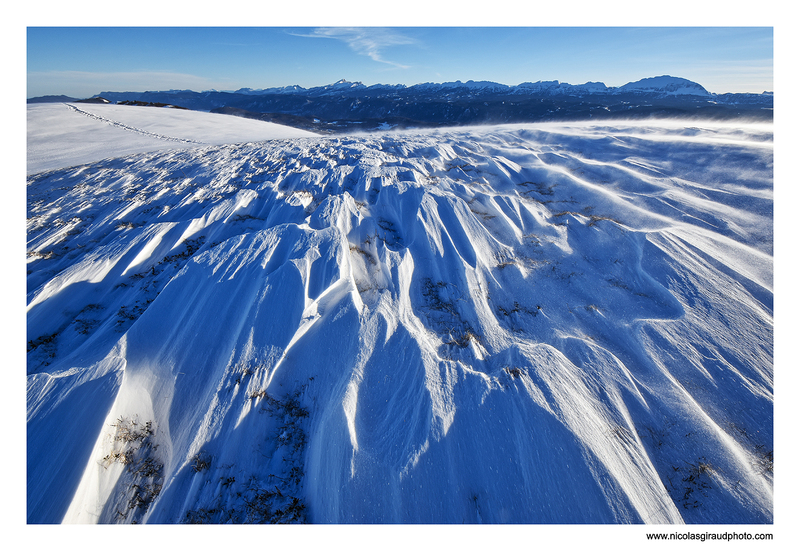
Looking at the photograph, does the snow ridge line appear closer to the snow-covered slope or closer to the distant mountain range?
the snow-covered slope

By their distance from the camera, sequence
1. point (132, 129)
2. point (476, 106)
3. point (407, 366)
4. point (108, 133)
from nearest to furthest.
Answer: point (407, 366), point (108, 133), point (132, 129), point (476, 106)

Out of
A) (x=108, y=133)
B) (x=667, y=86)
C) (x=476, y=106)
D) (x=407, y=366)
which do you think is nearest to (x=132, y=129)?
A: (x=108, y=133)

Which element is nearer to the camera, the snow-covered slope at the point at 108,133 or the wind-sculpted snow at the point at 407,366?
the wind-sculpted snow at the point at 407,366

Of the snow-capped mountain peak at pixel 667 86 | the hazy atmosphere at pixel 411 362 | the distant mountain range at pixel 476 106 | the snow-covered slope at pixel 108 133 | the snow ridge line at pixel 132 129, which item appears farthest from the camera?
the snow-capped mountain peak at pixel 667 86

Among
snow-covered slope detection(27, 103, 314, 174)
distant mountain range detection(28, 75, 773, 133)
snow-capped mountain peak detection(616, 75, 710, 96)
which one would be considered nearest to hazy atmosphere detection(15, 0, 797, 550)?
snow-covered slope detection(27, 103, 314, 174)

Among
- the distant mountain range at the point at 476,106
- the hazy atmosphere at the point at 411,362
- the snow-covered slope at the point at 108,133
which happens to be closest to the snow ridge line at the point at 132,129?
the snow-covered slope at the point at 108,133

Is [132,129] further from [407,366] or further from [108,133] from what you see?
[407,366]

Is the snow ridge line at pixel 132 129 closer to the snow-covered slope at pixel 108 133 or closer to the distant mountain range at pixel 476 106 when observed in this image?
the snow-covered slope at pixel 108 133
